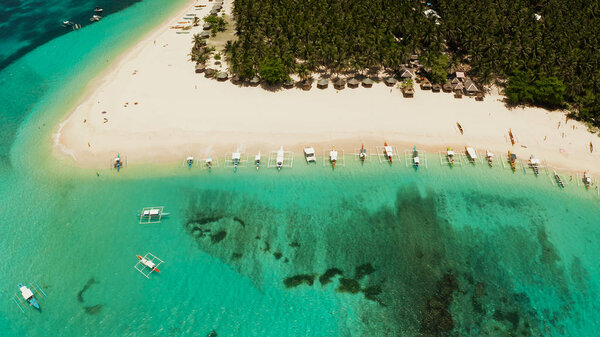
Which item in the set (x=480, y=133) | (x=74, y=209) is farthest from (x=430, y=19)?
(x=74, y=209)

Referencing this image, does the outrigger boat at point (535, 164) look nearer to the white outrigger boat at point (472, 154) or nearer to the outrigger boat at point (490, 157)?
the outrigger boat at point (490, 157)

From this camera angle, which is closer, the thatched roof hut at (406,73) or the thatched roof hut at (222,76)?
the thatched roof hut at (406,73)

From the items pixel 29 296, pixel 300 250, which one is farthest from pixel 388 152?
pixel 29 296

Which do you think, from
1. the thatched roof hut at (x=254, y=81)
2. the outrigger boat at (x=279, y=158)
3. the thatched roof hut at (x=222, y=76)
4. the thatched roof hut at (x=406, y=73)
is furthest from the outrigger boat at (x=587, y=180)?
the thatched roof hut at (x=222, y=76)

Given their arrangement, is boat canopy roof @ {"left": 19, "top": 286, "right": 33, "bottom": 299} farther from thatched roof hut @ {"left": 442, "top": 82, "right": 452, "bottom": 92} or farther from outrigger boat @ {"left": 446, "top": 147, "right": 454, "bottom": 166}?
thatched roof hut @ {"left": 442, "top": 82, "right": 452, "bottom": 92}

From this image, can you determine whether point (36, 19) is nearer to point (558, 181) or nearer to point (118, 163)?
point (118, 163)

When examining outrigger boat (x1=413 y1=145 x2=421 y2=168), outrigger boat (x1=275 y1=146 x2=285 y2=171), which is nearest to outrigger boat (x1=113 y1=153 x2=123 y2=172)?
outrigger boat (x1=275 y1=146 x2=285 y2=171)
